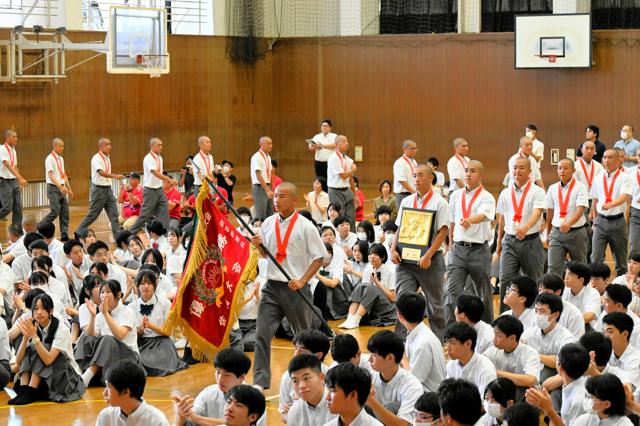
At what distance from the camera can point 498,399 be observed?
6.46 meters

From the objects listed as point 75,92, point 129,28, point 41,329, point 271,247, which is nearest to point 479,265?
point 271,247

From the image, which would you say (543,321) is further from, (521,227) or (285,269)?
(521,227)

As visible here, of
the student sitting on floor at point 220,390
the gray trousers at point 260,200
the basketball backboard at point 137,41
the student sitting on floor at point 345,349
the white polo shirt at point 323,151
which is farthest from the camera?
the white polo shirt at point 323,151

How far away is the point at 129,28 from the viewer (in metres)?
19.7

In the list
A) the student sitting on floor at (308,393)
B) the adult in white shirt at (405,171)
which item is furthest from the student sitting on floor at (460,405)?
the adult in white shirt at (405,171)

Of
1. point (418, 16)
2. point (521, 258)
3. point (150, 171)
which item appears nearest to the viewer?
point (521, 258)

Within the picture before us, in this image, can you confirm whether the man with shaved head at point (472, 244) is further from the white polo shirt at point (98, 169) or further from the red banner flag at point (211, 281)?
the white polo shirt at point (98, 169)

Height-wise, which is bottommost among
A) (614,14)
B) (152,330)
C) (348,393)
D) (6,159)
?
(152,330)

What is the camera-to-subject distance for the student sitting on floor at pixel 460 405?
578 cm

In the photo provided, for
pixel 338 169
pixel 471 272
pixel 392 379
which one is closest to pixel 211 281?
pixel 471 272

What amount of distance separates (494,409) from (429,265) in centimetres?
387

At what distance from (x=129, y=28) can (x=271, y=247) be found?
11100 millimetres

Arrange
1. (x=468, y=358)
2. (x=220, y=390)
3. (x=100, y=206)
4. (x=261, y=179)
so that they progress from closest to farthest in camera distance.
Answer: (x=220, y=390), (x=468, y=358), (x=100, y=206), (x=261, y=179)

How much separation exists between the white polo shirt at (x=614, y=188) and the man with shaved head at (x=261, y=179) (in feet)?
19.5
